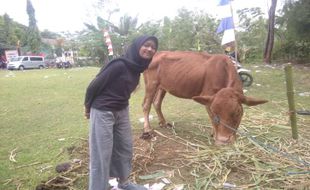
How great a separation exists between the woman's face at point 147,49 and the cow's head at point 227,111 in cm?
143

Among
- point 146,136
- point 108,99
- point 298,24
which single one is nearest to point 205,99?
point 146,136

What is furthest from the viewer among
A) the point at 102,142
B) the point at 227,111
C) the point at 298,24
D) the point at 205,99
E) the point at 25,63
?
the point at 25,63

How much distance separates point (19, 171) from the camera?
15.3 feet

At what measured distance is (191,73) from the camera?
221 inches

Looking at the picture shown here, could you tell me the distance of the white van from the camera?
30.2m

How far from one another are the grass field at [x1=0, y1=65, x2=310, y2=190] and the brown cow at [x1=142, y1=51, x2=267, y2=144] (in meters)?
0.81

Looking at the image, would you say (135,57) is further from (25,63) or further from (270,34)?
(25,63)

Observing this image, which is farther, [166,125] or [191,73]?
[166,125]

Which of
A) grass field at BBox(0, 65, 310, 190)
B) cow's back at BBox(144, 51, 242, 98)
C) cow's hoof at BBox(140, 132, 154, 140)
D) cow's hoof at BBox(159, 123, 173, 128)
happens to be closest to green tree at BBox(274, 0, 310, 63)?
grass field at BBox(0, 65, 310, 190)

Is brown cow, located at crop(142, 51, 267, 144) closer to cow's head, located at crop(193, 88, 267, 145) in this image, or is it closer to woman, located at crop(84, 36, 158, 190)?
→ cow's head, located at crop(193, 88, 267, 145)

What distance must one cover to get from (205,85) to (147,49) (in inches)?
83.2

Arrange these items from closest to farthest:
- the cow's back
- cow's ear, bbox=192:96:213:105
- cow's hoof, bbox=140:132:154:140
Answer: cow's ear, bbox=192:96:213:105, the cow's back, cow's hoof, bbox=140:132:154:140

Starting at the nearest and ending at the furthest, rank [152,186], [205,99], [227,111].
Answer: [152,186]
[227,111]
[205,99]

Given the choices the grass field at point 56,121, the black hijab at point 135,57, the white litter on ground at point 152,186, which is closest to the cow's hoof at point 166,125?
the grass field at point 56,121
